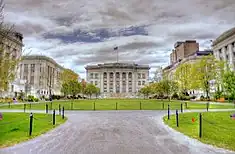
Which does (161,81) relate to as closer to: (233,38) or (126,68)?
(233,38)

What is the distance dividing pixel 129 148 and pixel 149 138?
2.29 metres

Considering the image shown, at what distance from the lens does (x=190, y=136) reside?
11.5 meters

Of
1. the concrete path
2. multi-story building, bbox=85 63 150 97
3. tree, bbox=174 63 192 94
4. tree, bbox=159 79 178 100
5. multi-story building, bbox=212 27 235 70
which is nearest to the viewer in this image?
the concrete path

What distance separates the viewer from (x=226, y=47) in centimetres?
7550

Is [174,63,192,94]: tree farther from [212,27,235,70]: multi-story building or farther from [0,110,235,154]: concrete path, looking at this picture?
[0,110,235,154]: concrete path

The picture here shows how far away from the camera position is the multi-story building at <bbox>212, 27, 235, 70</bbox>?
70188mm

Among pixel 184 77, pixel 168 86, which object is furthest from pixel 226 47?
pixel 168 86

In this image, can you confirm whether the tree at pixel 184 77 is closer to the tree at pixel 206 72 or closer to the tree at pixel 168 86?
the tree at pixel 168 86

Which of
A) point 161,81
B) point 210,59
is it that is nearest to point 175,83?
point 161,81

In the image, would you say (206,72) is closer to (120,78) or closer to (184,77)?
(184,77)

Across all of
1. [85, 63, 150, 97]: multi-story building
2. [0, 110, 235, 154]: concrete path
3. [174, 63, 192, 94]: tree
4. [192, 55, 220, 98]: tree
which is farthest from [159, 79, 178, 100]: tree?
[85, 63, 150, 97]: multi-story building

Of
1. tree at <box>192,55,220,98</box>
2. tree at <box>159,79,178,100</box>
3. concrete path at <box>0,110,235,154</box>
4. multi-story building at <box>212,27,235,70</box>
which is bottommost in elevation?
concrete path at <box>0,110,235,154</box>

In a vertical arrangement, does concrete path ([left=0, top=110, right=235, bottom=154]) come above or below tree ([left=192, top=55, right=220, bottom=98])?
below

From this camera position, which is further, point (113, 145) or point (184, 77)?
point (184, 77)
